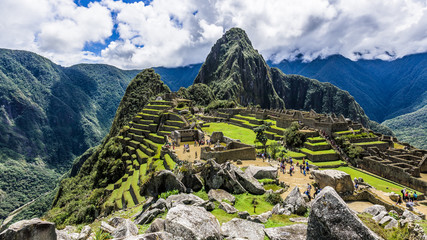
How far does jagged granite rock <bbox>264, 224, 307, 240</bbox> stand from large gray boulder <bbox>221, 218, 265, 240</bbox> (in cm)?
30

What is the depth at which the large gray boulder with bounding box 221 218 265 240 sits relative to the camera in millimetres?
6828

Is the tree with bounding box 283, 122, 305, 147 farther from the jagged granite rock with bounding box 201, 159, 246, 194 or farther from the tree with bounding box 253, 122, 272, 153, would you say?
the jagged granite rock with bounding box 201, 159, 246, 194

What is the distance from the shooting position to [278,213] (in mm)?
9438

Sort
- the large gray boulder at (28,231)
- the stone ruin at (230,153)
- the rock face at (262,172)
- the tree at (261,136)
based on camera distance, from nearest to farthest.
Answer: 1. the large gray boulder at (28,231)
2. the rock face at (262,172)
3. the stone ruin at (230,153)
4. the tree at (261,136)

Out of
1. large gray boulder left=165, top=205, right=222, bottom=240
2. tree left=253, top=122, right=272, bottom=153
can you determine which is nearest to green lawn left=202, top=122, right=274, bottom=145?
tree left=253, top=122, right=272, bottom=153

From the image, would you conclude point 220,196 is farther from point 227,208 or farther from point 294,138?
point 294,138

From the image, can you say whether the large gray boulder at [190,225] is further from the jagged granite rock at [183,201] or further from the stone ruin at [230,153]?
the stone ruin at [230,153]

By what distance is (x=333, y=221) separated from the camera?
4.79 m

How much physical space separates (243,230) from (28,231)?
19.5ft

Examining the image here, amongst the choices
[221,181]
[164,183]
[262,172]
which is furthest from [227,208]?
[262,172]

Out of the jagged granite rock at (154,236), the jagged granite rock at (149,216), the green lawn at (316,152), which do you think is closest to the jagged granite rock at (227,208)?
the jagged granite rock at (149,216)

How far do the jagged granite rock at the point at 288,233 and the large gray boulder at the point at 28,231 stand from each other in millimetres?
6288

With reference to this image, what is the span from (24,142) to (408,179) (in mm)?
212523

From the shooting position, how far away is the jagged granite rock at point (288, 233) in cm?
637
